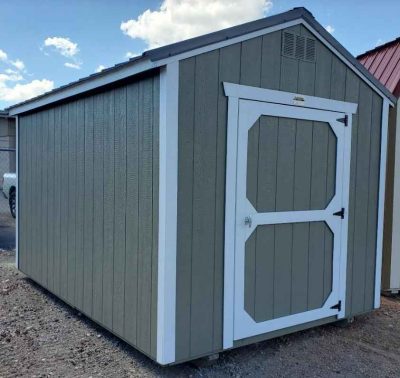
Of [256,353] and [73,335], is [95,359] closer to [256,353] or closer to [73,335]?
[73,335]

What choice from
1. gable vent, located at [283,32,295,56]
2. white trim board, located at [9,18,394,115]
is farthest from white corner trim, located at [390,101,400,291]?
gable vent, located at [283,32,295,56]

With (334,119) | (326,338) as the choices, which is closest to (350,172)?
(334,119)

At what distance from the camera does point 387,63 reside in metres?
5.23

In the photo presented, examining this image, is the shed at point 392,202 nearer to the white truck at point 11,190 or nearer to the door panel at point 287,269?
the door panel at point 287,269

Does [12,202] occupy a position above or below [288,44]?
below

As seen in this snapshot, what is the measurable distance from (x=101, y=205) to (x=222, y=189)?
3.68ft

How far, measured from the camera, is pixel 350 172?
382 centimetres

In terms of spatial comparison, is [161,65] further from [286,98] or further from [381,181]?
[381,181]

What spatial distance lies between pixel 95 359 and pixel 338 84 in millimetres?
2974

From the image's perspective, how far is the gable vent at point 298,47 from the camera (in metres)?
3.34

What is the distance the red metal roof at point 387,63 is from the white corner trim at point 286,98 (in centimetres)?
143

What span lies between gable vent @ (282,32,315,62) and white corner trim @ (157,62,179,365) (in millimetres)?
1057

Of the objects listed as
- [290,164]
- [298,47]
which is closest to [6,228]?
[290,164]

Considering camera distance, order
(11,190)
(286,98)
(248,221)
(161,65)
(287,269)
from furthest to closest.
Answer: (11,190) < (287,269) < (286,98) < (248,221) < (161,65)
